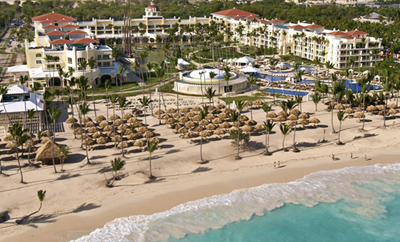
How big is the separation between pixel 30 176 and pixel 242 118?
25352mm

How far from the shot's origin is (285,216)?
127 feet

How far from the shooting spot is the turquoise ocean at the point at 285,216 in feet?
117

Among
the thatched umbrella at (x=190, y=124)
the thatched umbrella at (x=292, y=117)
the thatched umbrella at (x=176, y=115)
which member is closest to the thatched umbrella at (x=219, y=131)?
the thatched umbrella at (x=190, y=124)

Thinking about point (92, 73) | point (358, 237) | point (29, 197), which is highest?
point (92, 73)

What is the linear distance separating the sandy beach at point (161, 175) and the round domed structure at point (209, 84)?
19.6 meters

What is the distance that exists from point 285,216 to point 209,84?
38.4m

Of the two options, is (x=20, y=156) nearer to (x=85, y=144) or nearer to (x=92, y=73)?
(x=85, y=144)

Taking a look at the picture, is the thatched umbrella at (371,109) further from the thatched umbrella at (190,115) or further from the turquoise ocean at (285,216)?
the thatched umbrella at (190,115)

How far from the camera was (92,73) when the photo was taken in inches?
3063

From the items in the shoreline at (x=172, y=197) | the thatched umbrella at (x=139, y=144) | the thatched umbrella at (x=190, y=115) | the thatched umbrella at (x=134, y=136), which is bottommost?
the shoreline at (x=172, y=197)

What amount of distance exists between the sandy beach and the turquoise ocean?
4.27ft

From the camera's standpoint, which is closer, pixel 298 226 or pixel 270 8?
pixel 298 226

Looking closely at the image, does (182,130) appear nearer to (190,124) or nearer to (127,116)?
(190,124)

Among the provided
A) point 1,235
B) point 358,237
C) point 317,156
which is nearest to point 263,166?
point 317,156
